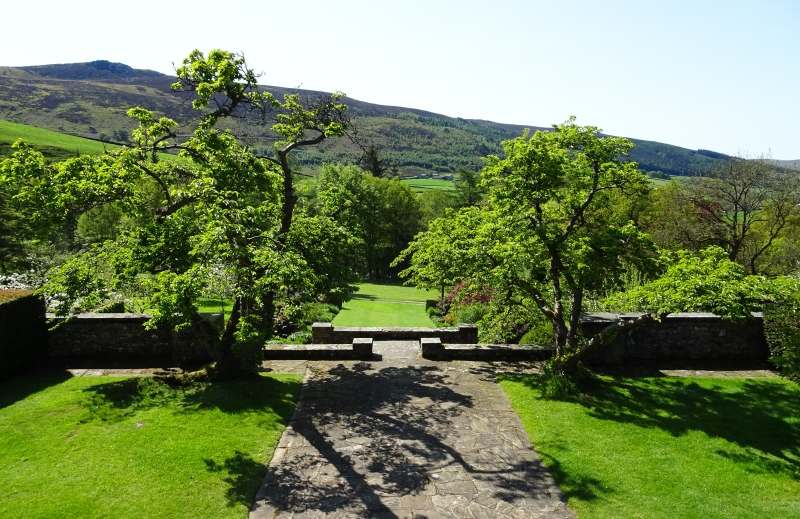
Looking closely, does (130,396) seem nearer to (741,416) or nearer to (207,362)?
(207,362)

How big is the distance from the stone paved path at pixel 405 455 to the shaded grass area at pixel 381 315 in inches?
492

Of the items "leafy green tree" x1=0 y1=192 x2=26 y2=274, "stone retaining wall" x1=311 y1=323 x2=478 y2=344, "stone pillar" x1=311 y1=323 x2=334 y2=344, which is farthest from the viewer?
"leafy green tree" x1=0 y1=192 x2=26 y2=274

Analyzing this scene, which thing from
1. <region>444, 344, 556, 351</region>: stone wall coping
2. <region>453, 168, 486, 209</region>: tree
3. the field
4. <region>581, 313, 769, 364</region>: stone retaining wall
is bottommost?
the field

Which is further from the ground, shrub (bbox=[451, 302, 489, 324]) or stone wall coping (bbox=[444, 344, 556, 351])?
stone wall coping (bbox=[444, 344, 556, 351])

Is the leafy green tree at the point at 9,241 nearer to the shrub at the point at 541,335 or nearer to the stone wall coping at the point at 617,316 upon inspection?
the shrub at the point at 541,335

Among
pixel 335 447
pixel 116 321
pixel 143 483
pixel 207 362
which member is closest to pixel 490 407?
pixel 335 447

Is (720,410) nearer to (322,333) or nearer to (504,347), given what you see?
(504,347)

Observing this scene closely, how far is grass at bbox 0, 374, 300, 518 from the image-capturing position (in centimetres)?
643

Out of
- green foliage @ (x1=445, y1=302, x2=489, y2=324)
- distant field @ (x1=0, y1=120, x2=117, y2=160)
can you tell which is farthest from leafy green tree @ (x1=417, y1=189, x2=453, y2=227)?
distant field @ (x1=0, y1=120, x2=117, y2=160)

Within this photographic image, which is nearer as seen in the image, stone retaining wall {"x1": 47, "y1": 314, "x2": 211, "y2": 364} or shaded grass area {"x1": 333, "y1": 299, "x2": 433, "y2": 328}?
stone retaining wall {"x1": 47, "y1": 314, "x2": 211, "y2": 364}

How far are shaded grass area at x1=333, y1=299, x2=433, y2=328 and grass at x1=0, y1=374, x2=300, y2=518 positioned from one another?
12.9 metres

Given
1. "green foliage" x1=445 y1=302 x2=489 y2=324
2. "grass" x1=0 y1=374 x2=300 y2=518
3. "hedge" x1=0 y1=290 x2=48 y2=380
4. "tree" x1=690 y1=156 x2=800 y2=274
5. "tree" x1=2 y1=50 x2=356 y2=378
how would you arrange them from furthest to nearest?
"tree" x1=690 y1=156 x2=800 y2=274 < "green foliage" x1=445 y1=302 x2=489 y2=324 < "hedge" x1=0 y1=290 x2=48 y2=380 < "tree" x1=2 y1=50 x2=356 y2=378 < "grass" x1=0 y1=374 x2=300 y2=518

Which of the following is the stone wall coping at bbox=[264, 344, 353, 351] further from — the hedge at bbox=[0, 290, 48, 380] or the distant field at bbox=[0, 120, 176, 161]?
the distant field at bbox=[0, 120, 176, 161]

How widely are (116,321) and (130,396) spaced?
10.6ft
